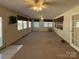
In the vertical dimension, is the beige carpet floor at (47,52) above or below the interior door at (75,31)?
below

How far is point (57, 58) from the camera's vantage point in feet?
14.4

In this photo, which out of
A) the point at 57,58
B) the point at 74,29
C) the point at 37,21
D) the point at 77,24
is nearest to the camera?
the point at 57,58

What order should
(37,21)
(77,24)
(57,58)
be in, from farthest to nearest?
(37,21) → (77,24) → (57,58)

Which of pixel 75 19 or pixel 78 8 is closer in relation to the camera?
pixel 78 8

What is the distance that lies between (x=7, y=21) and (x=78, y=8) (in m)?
3.93

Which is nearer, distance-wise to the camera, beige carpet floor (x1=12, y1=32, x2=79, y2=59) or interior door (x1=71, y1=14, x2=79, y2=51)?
beige carpet floor (x1=12, y1=32, x2=79, y2=59)

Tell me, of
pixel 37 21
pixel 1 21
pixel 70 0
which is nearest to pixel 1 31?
pixel 1 21

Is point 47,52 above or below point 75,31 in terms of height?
below

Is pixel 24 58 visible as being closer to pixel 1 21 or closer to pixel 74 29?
pixel 1 21

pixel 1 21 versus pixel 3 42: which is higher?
pixel 1 21

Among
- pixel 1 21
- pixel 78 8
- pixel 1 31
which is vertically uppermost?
pixel 78 8

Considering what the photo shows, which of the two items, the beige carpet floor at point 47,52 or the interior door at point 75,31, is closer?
the beige carpet floor at point 47,52

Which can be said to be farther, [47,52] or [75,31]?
[75,31]

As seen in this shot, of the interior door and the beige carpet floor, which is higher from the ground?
the interior door
